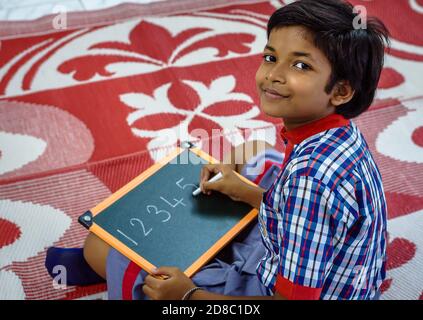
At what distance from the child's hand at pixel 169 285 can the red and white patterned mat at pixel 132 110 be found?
0.94 ft

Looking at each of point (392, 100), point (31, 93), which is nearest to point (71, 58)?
point (31, 93)

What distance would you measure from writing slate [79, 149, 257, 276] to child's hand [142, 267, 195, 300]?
45mm

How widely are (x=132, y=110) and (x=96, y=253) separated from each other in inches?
23.9

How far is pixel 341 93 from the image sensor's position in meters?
0.76

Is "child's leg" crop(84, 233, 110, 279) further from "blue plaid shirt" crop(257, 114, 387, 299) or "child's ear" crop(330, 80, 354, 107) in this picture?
"child's ear" crop(330, 80, 354, 107)

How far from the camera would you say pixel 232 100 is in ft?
5.08

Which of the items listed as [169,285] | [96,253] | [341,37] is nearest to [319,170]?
[341,37]

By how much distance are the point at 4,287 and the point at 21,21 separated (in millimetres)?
1054

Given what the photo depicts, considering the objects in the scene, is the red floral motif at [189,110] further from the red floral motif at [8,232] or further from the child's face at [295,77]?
the child's face at [295,77]

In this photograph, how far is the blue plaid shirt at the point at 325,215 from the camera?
68cm

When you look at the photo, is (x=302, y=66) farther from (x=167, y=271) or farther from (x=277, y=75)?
(x=167, y=271)

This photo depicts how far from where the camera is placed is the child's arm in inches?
39.3

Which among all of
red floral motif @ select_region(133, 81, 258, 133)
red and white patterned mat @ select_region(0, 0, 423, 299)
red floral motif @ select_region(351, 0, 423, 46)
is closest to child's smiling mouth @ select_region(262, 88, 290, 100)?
red and white patterned mat @ select_region(0, 0, 423, 299)
